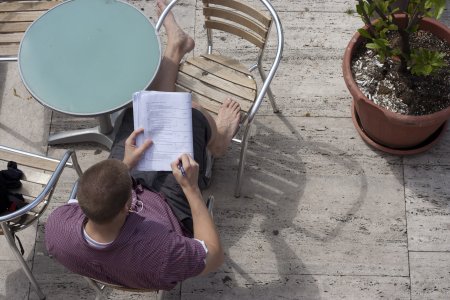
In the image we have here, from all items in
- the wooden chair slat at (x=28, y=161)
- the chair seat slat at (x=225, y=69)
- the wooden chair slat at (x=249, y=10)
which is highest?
the wooden chair slat at (x=249, y=10)

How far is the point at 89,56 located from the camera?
3.30 meters

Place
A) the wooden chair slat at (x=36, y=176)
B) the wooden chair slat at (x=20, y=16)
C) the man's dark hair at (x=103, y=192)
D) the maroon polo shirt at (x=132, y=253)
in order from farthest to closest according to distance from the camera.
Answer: the wooden chair slat at (x=20, y=16)
the wooden chair slat at (x=36, y=176)
the maroon polo shirt at (x=132, y=253)
the man's dark hair at (x=103, y=192)

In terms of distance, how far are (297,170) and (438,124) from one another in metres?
0.84

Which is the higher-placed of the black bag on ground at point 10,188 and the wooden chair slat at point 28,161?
the wooden chair slat at point 28,161

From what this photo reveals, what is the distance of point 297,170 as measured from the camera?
3822 millimetres

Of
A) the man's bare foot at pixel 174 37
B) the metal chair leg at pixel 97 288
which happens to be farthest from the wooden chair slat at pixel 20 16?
the metal chair leg at pixel 97 288

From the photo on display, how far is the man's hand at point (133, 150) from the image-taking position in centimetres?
290

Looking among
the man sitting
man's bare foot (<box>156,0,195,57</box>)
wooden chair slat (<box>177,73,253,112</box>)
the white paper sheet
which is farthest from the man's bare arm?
man's bare foot (<box>156,0,195,57</box>)

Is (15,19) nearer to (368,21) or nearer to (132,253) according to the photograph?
(132,253)

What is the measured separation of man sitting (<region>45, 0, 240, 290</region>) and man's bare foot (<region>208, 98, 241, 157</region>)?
263 millimetres

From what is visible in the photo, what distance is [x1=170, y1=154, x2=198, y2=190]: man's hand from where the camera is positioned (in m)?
Result: 2.77

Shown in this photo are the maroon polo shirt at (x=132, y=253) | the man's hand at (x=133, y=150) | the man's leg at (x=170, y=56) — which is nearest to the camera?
the maroon polo shirt at (x=132, y=253)

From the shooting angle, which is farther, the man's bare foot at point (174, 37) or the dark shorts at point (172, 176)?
the man's bare foot at point (174, 37)

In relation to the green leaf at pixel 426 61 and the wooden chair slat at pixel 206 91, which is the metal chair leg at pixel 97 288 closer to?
the wooden chair slat at pixel 206 91
